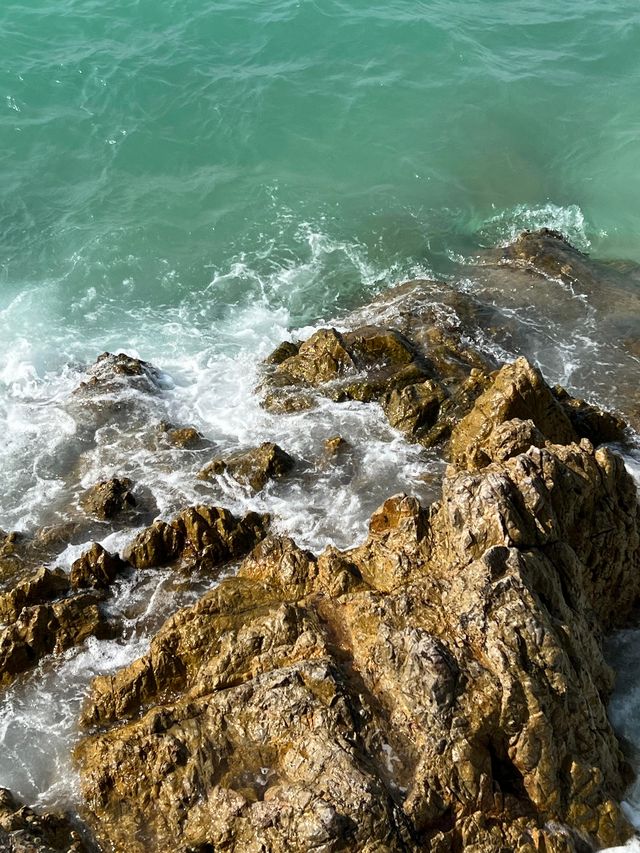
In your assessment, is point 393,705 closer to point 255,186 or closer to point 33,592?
point 33,592

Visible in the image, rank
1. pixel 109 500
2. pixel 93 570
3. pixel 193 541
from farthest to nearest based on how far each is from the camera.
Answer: pixel 109 500, pixel 193 541, pixel 93 570

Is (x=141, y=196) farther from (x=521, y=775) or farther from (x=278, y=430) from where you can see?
(x=521, y=775)

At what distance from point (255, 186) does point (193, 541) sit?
64.9 ft

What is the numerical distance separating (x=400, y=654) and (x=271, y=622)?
211cm

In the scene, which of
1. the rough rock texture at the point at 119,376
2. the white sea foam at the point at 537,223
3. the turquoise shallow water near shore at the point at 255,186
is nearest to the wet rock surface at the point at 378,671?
Result: the turquoise shallow water near shore at the point at 255,186

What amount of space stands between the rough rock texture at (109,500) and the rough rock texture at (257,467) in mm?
1681

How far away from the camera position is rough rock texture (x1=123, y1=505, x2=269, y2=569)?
14.3 meters

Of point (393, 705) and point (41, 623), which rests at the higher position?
point (393, 705)

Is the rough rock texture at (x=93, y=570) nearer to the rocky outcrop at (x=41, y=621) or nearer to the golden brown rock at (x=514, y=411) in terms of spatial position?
the rocky outcrop at (x=41, y=621)

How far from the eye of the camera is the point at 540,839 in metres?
8.91

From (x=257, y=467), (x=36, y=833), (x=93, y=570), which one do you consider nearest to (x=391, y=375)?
(x=257, y=467)

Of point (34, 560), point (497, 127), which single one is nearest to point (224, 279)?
point (34, 560)

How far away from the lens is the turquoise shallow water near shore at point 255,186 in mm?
18344

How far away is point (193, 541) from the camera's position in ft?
47.3
